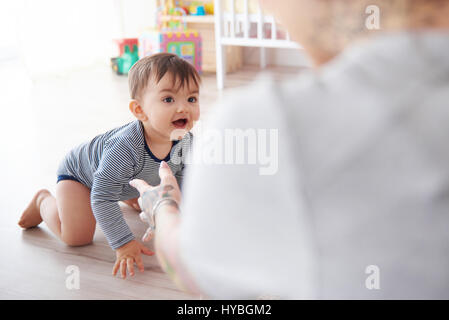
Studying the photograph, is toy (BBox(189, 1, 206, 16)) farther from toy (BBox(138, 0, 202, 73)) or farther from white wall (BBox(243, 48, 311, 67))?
white wall (BBox(243, 48, 311, 67))

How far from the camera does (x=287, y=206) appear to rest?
415 millimetres

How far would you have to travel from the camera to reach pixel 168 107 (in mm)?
1300

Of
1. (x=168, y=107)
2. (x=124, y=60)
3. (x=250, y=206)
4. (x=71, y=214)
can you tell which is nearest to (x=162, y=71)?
(x=168, y=107)

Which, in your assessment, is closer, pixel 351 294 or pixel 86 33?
pixel 351 294

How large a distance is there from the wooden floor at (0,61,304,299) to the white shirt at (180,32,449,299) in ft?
2.36

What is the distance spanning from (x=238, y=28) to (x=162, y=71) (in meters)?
1.76

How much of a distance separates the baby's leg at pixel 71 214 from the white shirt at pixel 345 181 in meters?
0.98

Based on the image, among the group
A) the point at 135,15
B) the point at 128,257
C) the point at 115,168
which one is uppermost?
the point at 135,15

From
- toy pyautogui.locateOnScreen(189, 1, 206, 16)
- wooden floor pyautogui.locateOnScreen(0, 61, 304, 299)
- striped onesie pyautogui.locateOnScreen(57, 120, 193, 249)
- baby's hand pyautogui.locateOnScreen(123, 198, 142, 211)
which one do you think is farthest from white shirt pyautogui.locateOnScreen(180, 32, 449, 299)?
toy pyautogui.locateOnScreen(189, 1, 206, 16)

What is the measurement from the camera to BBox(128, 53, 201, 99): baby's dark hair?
130 centimetres

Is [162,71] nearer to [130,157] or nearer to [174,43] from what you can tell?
[130,157]

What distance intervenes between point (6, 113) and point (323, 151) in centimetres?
245

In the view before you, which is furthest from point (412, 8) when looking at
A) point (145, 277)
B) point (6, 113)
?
point (6, 113)
